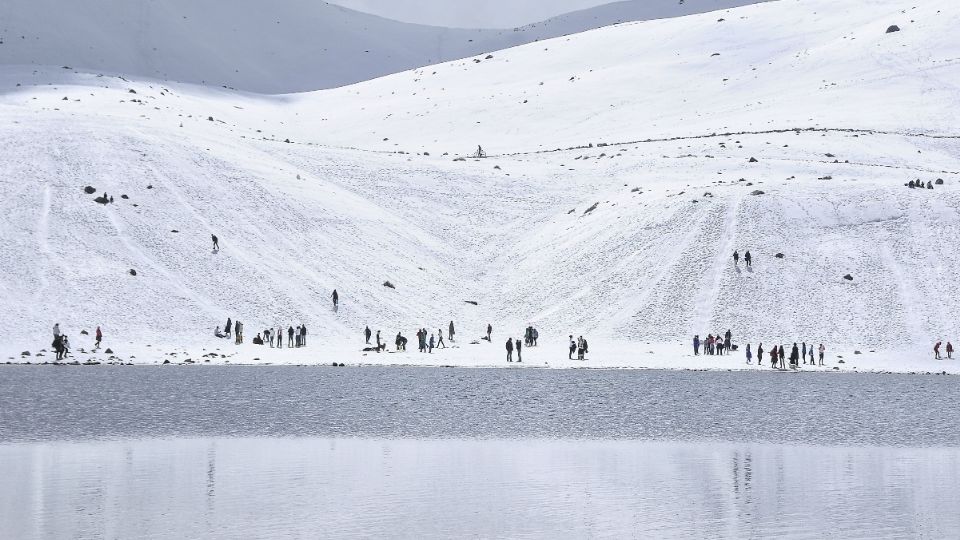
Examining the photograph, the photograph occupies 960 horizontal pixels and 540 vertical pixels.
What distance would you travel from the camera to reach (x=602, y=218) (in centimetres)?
9350

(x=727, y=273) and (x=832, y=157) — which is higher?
(x=832, y=157)

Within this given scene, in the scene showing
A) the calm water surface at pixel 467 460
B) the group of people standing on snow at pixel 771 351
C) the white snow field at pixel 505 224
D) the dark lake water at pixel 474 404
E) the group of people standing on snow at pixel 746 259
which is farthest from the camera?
the group of people standing on snow at pixel 746 259

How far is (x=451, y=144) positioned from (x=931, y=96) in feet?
162

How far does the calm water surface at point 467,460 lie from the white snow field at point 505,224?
16721mm

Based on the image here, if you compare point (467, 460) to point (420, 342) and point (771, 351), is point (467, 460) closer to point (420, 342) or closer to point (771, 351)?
point (420, 342)

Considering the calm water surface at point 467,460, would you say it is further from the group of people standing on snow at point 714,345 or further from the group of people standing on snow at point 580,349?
the group of people standing on snow at point 714,345

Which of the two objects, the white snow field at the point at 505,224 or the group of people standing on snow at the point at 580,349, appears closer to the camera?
the group of people standing on snow at the point at 580,349

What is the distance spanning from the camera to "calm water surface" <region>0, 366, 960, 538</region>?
2528 cm

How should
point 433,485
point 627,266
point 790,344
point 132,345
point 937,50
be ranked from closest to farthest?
point 433,485 < point 132,345 < point 790,344 < point 627,266 < point 937,50

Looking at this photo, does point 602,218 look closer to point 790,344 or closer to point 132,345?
point 790,344

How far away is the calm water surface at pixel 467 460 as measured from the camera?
25.3 metres

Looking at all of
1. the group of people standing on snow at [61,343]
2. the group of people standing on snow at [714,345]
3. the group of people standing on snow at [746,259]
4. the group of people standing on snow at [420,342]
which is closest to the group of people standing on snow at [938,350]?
the group of people standing on snow at [714,345]

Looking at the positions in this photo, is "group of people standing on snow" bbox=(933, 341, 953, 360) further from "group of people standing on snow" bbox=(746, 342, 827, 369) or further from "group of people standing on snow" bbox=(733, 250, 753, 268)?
"group of people standing on snow" bbox=(733, 250, 753, 268)

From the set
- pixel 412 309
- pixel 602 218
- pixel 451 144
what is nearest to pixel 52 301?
pixel 412 309
